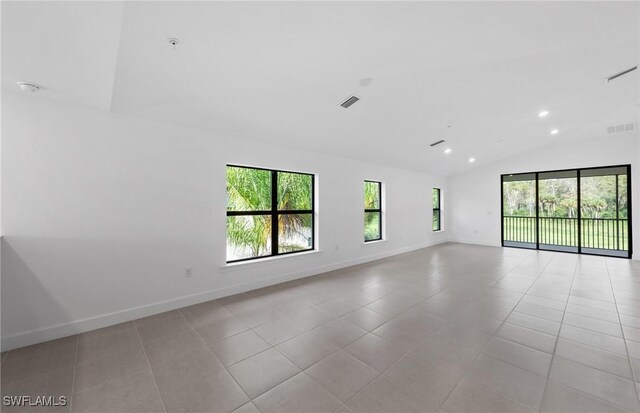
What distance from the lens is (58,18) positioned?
4.97 feet

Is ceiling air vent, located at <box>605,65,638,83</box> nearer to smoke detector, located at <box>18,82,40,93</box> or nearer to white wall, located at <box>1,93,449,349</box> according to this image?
white wall, located at <box>1,93,449,349</box>

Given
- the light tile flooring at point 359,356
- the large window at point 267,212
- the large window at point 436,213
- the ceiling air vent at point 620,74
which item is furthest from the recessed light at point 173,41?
the large window at point 436,213

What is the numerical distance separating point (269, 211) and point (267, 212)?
44mm

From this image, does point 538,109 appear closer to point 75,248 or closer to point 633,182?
point 633,182

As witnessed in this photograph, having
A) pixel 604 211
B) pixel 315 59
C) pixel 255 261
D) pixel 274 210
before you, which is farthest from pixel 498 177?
pixel 315 59

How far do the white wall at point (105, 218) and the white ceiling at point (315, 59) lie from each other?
0.95 ft

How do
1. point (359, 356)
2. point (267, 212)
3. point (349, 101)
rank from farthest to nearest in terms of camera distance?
1. point (267, 212)
2. point (349, 101)
3. point (359, 356)

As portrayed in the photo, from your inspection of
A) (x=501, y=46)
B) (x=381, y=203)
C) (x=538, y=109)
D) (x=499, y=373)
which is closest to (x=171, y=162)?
(x=501, y=46)

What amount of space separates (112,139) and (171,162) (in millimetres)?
603

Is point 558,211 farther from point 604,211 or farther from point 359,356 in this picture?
point 359,356

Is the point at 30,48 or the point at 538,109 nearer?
the point at 30,48

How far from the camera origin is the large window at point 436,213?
847 centimetres

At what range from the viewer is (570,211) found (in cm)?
678

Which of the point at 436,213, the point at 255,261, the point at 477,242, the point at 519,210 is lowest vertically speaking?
the point at 477,242
